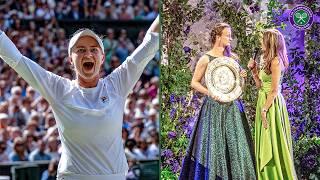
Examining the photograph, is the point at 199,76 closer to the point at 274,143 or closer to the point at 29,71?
the point at 274,143

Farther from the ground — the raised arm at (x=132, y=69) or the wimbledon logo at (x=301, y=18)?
the wimbledon logo at (x=301, y=18)

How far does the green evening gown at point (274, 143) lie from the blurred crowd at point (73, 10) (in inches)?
365

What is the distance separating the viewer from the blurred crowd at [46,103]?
9898 millimetres

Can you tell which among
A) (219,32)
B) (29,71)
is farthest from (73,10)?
(29,71)

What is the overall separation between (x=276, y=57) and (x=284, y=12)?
247 mm

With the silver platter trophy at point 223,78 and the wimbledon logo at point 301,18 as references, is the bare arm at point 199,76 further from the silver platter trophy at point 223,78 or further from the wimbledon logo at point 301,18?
the wimbledon logo at point 301,18

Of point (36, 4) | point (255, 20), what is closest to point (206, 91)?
point (255, 20)

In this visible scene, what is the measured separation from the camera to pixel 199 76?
4.25 m

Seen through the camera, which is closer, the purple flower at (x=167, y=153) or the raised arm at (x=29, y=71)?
the raised arm at (x=29, y=71)

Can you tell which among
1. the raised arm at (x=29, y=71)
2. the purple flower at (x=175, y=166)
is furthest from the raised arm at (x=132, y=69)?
the purple flower at (x=175, y=166)

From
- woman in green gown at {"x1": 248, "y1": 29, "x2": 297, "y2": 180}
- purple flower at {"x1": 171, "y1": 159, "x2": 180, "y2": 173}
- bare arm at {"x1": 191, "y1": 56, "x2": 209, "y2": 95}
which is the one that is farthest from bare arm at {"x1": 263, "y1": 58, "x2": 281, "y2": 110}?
purple flower at {"x1": 171, "y1": 159, "x2": 180, "y2": 173}

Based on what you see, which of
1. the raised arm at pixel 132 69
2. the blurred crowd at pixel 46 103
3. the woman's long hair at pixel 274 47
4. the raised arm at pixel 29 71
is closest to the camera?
the raised arm at pixel 29 71

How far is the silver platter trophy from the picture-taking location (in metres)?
4.26

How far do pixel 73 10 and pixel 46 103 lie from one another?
281 centimetres
